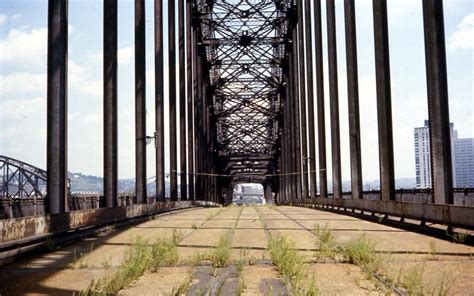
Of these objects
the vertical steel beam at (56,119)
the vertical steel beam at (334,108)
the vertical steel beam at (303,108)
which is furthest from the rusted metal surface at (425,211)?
the vertical steel beam at (303,108)

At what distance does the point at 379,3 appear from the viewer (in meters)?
16.5

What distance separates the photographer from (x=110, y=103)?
17.0 metres

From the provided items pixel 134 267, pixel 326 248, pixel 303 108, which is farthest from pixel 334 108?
pixel 134 267

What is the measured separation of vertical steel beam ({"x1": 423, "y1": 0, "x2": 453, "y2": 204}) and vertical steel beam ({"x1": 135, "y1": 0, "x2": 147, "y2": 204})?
12.2m

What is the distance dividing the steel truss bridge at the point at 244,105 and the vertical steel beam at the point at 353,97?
41 mm

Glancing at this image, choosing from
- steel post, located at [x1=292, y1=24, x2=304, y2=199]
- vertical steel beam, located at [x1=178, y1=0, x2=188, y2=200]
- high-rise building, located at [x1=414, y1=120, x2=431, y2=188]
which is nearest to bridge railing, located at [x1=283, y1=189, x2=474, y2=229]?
vertical steel beam, located at [x1=178, y1=0, x2=188, y2=200]

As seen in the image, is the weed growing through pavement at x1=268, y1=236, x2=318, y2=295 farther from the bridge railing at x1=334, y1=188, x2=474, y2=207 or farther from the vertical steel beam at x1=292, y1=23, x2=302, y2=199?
the vertical steel beam at x1=292, y1=23, x2=302, y2=199

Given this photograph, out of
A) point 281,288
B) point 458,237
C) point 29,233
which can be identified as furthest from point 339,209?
point 281,288

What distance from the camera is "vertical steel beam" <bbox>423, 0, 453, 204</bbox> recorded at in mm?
11531

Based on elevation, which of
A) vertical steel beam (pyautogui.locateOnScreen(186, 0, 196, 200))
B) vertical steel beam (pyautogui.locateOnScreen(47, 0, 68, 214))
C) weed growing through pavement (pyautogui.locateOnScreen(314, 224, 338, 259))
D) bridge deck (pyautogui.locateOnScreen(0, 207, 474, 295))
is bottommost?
bridge deck (pyautogui.locateOnScreen(0, 207, 474, 295))

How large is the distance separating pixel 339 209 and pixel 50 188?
44.9 ft

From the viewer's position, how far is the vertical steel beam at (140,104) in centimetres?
2109

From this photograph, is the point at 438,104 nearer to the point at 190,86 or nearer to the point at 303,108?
the point at 303,108

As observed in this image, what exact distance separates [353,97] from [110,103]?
30.6 feet
